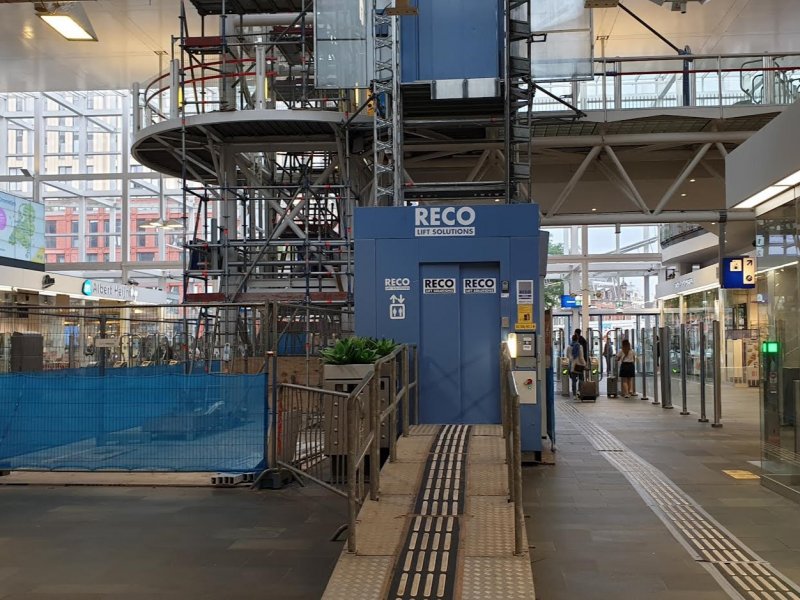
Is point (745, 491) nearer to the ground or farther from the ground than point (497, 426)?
nearer to the ground

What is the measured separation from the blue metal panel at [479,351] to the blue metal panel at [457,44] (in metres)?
4.00

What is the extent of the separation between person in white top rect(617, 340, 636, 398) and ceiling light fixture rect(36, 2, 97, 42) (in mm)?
17733

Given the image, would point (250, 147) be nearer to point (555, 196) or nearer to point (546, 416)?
point (555, 196)

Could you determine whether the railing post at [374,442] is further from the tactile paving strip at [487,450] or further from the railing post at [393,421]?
the tactile paving strip at [487,450]

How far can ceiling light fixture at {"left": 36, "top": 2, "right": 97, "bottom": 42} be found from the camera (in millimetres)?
9508

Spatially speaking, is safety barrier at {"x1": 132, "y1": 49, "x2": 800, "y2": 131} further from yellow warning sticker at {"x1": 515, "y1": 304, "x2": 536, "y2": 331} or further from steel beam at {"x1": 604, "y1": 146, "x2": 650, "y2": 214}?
yellow warning sticker at {"x1": 515, "y1": 304, "x2": 536, "y2": 331}

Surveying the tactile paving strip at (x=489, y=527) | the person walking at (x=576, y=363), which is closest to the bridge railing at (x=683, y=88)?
the person walking at (x=576, y=363)

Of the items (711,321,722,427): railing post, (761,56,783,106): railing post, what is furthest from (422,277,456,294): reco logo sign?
(761,56,783,106): railing post

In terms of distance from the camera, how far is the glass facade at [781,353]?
897 cm

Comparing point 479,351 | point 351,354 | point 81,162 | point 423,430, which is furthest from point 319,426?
point 81,162

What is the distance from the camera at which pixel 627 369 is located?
79.5 feet

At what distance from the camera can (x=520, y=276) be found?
1109 cm

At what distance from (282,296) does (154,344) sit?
466 centimetres

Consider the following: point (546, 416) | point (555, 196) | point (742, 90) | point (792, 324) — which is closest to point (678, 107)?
point (742, 90)
